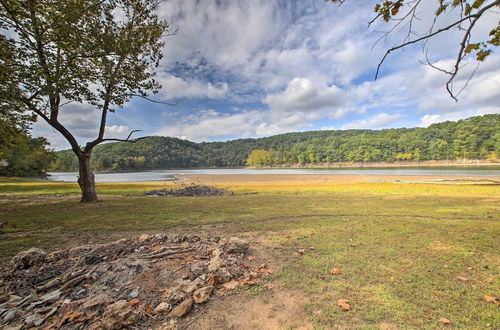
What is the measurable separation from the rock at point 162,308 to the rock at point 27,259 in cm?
328

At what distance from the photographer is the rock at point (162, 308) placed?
2954 millimetres

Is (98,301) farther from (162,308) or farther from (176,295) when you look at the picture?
(176,295)

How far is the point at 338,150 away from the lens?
412ft

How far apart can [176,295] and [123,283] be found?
1.06 metres

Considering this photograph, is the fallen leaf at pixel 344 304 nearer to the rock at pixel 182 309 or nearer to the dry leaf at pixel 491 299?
the dry leaf at pixel 491 299

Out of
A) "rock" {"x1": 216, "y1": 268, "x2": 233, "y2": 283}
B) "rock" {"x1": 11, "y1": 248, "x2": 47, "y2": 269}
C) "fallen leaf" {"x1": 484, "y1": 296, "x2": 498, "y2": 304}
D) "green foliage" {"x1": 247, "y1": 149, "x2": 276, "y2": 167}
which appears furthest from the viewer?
"green foliage" {"x1": 247, "y1": 149, "x2": 276, "y2": 167}

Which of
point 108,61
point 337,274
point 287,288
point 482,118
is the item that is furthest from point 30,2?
point 482,118

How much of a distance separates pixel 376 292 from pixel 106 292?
13.6 ft

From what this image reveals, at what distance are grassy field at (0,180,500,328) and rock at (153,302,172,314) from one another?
70.5 inches

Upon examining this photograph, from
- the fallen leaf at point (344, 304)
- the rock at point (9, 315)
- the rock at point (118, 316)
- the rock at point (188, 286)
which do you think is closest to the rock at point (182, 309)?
the rock at point (188, 286)

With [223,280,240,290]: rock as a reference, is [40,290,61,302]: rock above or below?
above

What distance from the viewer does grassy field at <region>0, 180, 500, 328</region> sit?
297 cm

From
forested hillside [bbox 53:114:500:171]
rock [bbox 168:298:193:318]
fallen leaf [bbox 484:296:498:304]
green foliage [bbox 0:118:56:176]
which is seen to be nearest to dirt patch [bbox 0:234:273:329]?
rock [bbox 168:298:193:318]

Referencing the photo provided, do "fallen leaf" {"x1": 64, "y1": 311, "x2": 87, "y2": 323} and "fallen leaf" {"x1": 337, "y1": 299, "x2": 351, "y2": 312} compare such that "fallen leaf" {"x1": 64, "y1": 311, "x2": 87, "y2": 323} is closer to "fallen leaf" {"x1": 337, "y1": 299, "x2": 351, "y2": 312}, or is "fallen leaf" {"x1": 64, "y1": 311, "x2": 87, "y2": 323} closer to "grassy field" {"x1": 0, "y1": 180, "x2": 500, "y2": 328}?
"grassy field" {"x1": 0, "y1": 180, "x2": 500, "y2": 328}
